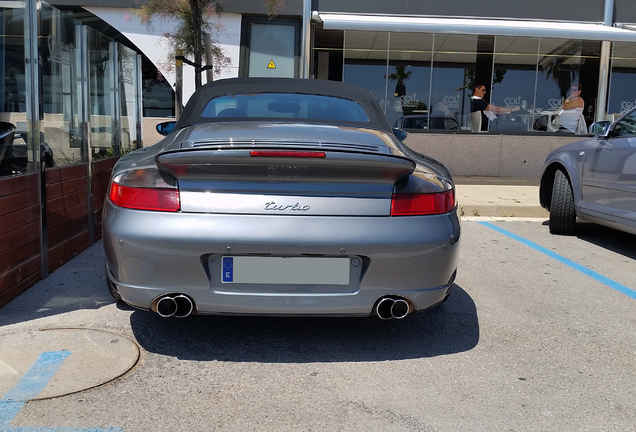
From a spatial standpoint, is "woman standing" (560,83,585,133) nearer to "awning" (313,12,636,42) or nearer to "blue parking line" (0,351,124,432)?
"awning" (313,12,636,42)

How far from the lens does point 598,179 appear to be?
6484mm

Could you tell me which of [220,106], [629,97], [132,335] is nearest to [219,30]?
[629,97]

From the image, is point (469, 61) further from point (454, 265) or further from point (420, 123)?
point (454, 265)

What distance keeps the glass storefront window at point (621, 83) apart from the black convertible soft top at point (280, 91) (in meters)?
11.6

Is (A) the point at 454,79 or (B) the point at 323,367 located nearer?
(B) the point at 323,367

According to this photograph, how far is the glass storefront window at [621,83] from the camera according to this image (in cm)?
1427

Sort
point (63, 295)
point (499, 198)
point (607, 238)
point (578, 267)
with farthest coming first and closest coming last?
point (499, 198), point (607, 238), point (578, 267), point (63, 295)

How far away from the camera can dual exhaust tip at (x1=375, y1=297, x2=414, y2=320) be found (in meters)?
3.18

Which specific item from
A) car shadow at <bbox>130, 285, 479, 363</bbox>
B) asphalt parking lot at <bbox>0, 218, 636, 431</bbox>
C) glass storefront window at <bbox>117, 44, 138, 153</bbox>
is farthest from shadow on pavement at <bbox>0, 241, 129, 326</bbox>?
glass storefront window at <bbox>117, 44, 138, 153</bbox>

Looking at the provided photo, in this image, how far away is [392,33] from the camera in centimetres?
1331

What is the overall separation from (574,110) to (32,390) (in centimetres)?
1360

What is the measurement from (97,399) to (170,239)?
0.77 m

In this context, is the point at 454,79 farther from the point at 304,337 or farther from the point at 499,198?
the point at 304,337

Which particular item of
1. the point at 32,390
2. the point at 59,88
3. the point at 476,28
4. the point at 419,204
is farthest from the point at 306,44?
the point at 32,390
